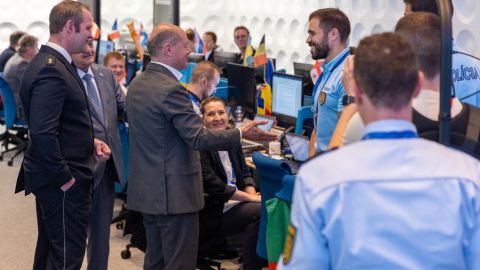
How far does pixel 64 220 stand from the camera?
3.67 m

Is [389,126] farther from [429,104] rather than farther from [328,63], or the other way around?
[328,63]

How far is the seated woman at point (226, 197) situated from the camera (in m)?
4.49

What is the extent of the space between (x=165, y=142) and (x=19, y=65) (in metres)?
4.65

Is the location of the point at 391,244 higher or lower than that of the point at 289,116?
higher

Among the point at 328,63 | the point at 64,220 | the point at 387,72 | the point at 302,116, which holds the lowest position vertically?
the point at 64,220

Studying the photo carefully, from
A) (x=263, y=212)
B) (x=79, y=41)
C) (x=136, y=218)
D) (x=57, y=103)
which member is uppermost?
(x=79, y=41)

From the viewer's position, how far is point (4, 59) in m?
8.96

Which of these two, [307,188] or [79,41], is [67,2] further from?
[307,188]

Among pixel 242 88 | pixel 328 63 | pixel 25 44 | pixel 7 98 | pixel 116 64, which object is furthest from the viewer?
pixel 25 44

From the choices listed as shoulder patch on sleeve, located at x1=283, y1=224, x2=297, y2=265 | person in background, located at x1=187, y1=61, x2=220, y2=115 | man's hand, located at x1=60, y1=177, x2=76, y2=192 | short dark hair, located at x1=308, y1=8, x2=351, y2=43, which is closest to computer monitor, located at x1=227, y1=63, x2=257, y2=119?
person in background, located at x1=187, y1=61, x2=220, y2=115

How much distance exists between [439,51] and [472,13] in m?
3.95

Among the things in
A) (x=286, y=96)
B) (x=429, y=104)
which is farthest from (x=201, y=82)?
(x=429, y=104)

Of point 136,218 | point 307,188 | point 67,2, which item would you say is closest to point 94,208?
point 136,218

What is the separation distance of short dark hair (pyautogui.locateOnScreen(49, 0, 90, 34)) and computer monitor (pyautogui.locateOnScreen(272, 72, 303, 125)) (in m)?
2.30
